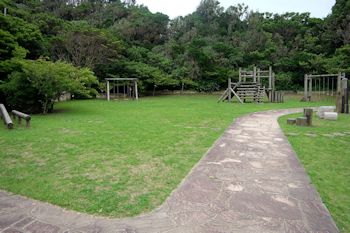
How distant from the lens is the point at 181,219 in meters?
2.73

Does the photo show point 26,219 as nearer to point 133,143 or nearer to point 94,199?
point 94,199

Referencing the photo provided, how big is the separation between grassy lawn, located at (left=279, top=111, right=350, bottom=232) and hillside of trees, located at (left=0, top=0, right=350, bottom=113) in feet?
32.2

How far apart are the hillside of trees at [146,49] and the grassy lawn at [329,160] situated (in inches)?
386

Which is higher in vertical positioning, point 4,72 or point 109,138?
point 4,72

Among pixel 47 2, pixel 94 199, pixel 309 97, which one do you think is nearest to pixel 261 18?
pixel 309 97

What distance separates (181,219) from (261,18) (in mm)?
44339

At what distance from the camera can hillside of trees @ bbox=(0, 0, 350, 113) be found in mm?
12766

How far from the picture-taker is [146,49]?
32625 mm

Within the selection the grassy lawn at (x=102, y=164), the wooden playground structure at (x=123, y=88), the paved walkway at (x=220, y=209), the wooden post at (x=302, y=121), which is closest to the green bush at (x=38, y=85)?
the grassy lawn at (x=102, y=164)

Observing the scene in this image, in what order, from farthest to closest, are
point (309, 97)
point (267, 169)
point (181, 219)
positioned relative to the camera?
1. point (309, 97)
2. point (267, 169)
3. point (181, 219)

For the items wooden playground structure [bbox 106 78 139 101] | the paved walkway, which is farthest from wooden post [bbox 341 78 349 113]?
wooden playground structure [bbox 106 78 139 101]

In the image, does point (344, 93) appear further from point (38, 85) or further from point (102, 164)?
point (38, 85)

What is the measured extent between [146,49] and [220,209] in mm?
31289

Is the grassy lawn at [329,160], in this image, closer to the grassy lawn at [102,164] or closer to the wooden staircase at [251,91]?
the grassy lawn at [102,164]
